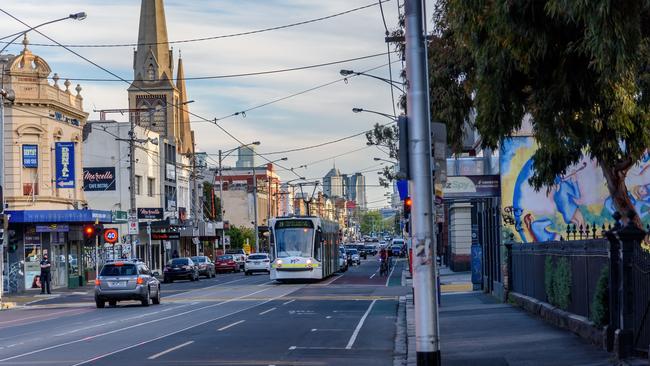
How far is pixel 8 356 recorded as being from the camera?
19.0 m

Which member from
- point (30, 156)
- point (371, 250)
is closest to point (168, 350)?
point (30, 156)

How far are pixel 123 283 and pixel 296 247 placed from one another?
16.6 meters

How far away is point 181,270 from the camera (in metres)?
63.1

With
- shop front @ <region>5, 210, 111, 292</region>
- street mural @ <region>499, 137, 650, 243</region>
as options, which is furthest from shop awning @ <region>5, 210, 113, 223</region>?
street mural @ <region>499, 137, 650, 243</region>

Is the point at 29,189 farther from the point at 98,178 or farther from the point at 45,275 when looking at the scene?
the point at 98,178

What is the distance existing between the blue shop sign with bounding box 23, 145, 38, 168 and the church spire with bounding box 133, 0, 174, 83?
5882 centimetres

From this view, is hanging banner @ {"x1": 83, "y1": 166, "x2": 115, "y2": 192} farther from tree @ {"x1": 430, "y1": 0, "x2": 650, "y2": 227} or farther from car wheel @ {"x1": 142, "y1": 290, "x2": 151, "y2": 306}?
tree @ {"x1": 430, "y1": 0, "x2": 650, "y2": 227}

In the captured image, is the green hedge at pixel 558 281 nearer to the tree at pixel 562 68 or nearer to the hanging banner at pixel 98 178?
the tree at pixel 562 68

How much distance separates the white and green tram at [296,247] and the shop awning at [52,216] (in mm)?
10891

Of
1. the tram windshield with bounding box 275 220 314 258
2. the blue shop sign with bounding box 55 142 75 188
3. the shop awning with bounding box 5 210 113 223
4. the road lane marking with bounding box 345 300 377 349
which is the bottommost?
the road lane marking with bounding box 345 300 377 349

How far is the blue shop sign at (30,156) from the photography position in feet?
182

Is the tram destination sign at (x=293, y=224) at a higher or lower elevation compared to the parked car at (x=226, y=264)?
higher

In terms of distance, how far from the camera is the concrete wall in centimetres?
6256

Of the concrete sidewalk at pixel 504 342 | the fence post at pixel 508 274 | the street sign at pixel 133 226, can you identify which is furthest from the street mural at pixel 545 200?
the street sign at pixel 133 226
